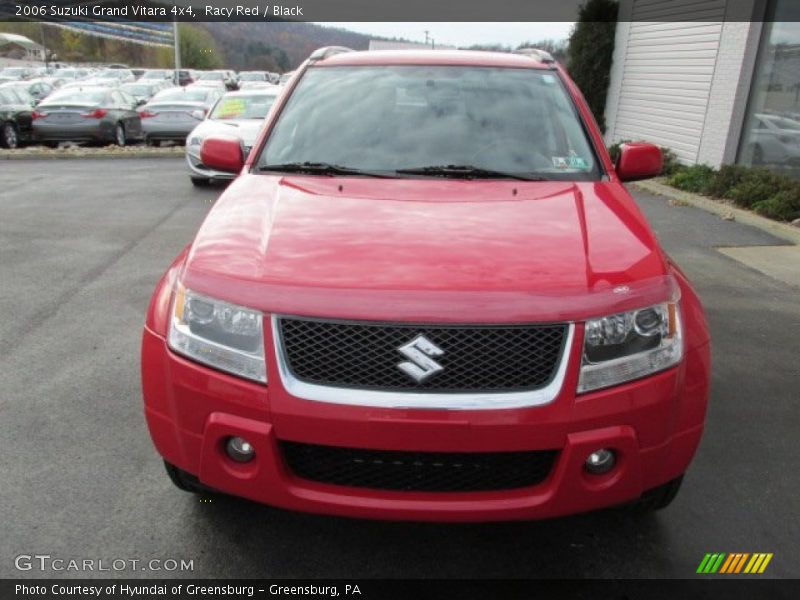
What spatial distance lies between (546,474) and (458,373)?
0.45m

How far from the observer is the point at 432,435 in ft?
6.57

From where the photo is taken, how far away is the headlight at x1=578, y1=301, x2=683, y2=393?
207cm

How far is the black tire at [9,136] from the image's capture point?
52.2 ft

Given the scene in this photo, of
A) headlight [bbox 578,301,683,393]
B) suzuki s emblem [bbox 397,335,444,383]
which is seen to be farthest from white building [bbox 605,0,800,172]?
suzuki s emblem [bbox 397,335,444,383]

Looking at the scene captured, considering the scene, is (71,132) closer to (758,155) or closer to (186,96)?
(186,96)

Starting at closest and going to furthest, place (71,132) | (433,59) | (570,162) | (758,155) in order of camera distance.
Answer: (570,162)
(433,59)
(758,155)
(71,132)

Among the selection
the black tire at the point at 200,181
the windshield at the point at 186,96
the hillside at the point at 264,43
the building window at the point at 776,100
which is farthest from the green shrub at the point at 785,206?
the hillside at the point at 264,43

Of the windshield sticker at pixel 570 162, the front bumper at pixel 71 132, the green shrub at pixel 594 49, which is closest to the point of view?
the windshield sticker at pixel 570 162

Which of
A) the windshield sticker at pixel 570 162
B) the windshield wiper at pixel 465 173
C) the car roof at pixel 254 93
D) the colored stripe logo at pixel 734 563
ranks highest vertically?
the windshield sticker at pixel 570 162

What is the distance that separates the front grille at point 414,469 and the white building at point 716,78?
944 cm

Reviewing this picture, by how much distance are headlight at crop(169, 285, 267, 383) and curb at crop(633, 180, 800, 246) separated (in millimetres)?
7453

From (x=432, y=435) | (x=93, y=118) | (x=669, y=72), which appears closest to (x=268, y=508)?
(x=432, y=435)

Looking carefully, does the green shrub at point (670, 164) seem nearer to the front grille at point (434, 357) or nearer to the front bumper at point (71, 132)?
the front grille at point (434, 357)

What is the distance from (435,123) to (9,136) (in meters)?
16.1
